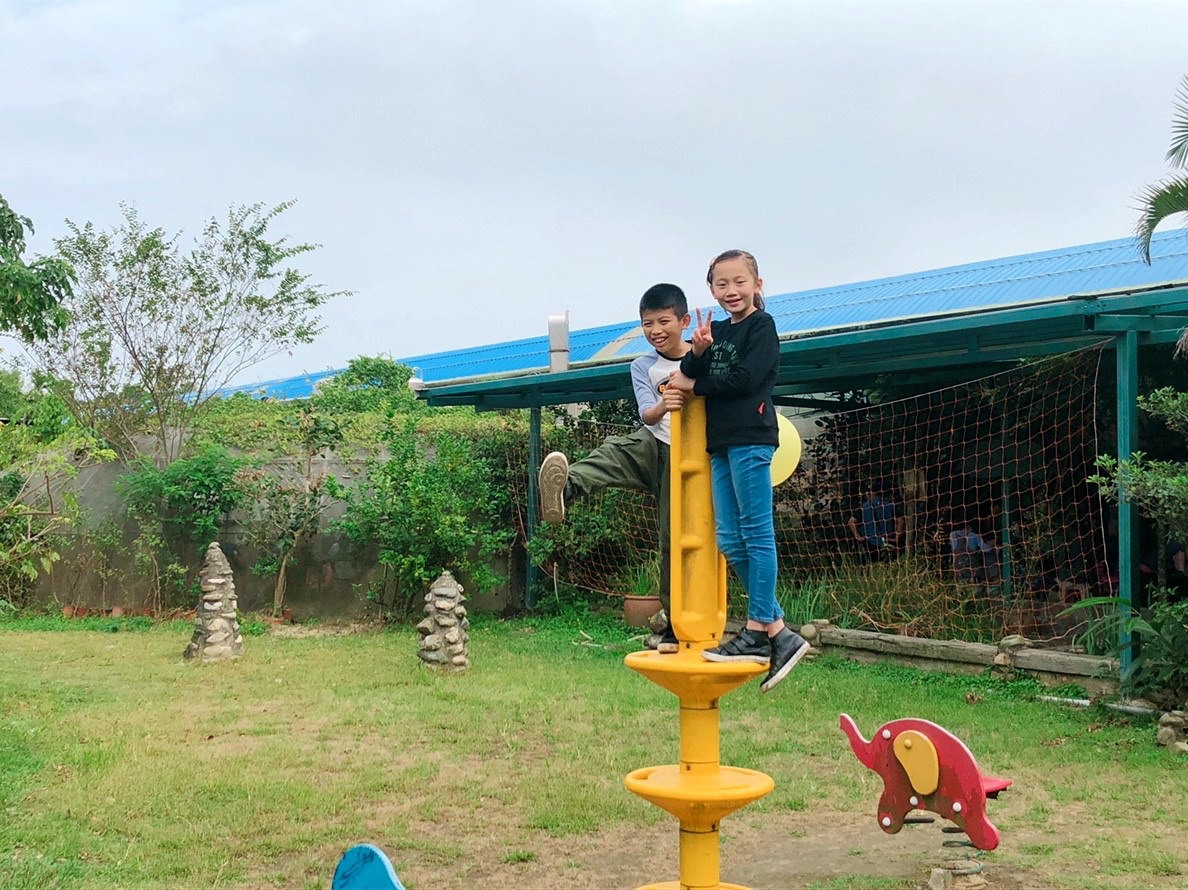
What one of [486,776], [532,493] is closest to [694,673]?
[486,776]

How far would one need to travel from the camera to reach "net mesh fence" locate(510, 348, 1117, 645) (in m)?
9.20

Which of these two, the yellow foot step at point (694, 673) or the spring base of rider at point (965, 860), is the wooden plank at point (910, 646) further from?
the yellow foot step at point (694, 673)

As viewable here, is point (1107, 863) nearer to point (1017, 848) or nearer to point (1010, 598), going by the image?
point (1017, 848)

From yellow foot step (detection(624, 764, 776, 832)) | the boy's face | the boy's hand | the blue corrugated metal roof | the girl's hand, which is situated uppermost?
the blue corrugated metal roof

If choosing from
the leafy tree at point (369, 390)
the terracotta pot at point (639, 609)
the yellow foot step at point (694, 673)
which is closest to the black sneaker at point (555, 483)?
the yellow foot step at point (694, 673)

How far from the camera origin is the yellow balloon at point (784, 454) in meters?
3.09

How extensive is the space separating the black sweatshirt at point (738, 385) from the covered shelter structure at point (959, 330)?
16.5 feet

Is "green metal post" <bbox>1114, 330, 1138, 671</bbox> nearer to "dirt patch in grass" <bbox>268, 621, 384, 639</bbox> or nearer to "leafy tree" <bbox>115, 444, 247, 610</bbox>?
"dirt patch in grass" <bbox>268, 621, 384, 639</bbox>

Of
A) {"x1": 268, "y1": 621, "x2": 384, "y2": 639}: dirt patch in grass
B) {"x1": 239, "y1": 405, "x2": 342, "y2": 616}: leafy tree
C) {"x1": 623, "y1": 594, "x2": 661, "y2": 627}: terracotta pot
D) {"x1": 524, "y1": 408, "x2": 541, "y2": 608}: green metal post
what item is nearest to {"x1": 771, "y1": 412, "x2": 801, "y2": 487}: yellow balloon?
{"x1": 623, "y1": 594, "x2": 661, "y2": 627}: terracotta pot

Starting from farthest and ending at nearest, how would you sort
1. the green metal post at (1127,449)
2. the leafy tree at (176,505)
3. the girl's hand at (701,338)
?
the leafy tree at (176,505) → the green metal post at (1127,449) → the girl's hand at (701,338)

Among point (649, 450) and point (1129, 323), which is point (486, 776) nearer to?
point (649, 450)

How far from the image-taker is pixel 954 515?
10.3 m

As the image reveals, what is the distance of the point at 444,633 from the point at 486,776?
306 cm

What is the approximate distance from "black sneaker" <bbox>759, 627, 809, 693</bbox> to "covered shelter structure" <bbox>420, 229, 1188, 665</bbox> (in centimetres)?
507
